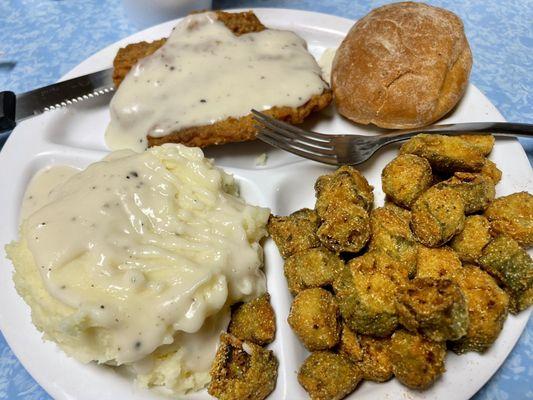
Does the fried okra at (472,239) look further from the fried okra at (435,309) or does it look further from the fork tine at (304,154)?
the fork tine at (304,154)

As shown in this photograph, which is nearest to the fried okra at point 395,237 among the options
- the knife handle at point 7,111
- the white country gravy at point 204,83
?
the white country gravy at point 204,83

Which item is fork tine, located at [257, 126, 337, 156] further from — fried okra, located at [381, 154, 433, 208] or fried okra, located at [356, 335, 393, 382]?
fried okra, located at [356, 335, 393, 382]

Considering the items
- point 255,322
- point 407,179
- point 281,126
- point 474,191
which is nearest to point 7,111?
point 281,126

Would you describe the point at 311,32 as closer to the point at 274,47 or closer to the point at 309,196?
the point at 274,47

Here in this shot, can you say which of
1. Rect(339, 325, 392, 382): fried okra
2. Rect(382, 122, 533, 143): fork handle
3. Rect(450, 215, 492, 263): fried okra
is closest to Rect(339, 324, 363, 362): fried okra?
Rect(339, 325, 392, 382): fried okra

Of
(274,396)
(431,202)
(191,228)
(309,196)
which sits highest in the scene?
(431,202)

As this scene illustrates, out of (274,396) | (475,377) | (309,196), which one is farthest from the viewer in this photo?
(309,196)

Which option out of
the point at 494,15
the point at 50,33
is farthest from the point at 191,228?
the point at 494,15
